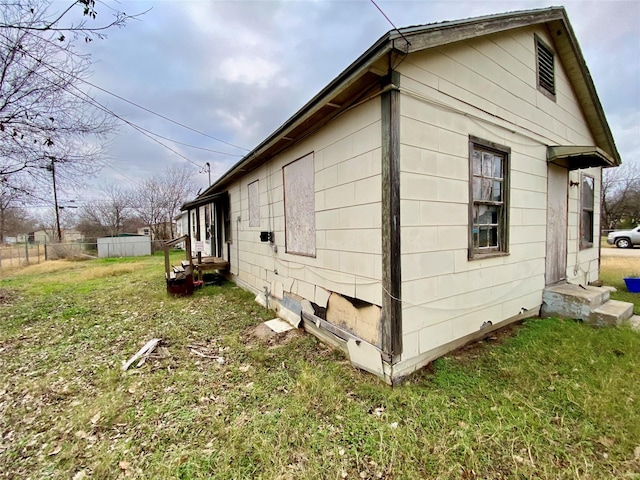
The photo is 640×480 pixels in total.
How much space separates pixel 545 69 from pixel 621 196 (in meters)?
37.8

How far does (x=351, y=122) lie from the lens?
10.4 feet

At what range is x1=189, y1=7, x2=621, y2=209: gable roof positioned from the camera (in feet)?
8.18

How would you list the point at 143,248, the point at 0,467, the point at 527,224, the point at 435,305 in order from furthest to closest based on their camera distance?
the point at 143,248 → the point at 527,224 → the point at 435,305 → the point at 0,467

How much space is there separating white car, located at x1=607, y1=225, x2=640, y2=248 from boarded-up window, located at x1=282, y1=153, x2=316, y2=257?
2212 centimetres

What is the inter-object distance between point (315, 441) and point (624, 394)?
2.79 metres

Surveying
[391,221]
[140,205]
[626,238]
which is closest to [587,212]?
[391,221]

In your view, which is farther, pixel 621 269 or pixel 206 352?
pixel 621 269

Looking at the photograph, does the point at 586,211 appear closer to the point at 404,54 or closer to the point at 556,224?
the point at 556,224

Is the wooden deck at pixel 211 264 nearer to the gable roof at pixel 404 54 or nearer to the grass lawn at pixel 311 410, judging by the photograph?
the gable roof at pixel 404 54

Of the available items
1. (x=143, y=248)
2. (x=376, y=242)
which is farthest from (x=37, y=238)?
(x=376, y=242)

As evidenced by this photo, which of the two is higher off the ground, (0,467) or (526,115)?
(526,115)

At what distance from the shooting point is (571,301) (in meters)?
4.30

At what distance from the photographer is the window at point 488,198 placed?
138 inches

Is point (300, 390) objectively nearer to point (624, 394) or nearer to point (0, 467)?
point (0, 467)
